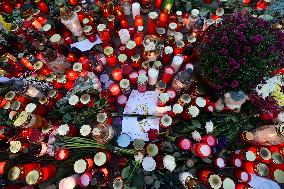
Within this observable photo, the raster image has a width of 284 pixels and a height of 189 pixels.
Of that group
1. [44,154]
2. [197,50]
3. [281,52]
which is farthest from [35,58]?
[281,52]

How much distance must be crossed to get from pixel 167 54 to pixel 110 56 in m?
0.32

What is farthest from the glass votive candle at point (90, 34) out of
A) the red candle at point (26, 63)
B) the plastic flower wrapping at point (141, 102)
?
the red candle at point (26, 63)

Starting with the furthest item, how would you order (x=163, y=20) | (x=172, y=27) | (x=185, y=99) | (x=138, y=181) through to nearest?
(x=163, y=20) < (x=172, y=27) < (x=185, y=99) < (x=138, y=181)

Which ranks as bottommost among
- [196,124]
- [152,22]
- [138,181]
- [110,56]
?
[138,181]

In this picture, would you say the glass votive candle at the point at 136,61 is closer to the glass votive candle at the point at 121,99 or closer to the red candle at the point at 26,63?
the glass votive candle at the point at 121,99

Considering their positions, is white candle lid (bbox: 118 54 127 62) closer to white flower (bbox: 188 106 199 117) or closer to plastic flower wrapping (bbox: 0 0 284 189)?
plastic flower wrapping (bbox: 0 0 284 189)

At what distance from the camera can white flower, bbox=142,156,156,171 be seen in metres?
1.19

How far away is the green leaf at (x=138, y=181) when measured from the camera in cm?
121

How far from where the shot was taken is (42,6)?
183cm

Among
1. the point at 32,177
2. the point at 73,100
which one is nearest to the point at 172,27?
the point at 73,100

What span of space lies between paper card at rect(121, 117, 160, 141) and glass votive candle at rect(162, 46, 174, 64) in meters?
0.39

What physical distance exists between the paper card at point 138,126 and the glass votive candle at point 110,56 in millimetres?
362

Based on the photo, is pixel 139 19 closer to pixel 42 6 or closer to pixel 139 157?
pixel 42 6

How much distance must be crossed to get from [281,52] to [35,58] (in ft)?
4.14
